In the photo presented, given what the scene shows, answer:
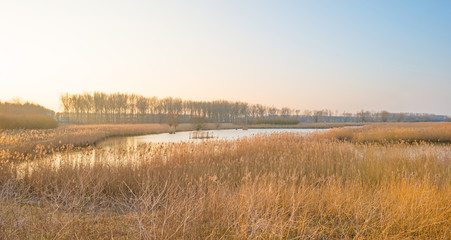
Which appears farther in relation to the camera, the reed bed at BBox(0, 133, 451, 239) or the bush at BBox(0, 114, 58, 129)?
the bush at BBox(0, 114, 58, 129)

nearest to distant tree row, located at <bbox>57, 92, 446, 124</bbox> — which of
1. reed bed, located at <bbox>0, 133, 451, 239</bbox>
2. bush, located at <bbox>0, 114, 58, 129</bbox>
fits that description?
bush, located at <bbox>0, 114, 58, 129</bbox>

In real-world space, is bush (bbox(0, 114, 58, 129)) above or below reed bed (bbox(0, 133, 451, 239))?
above

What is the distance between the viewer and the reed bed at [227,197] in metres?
2.68

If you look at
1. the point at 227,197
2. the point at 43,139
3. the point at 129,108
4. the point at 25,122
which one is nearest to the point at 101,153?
the point at 227,197

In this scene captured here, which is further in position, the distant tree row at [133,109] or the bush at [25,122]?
the distant tree row at [133,109]

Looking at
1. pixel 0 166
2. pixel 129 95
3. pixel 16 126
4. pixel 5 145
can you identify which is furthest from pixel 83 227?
pixel 129 95

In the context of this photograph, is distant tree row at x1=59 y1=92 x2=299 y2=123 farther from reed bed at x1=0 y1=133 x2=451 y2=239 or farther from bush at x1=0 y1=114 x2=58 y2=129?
reed bed at x1=0 y1=133 x2=451 y2=239

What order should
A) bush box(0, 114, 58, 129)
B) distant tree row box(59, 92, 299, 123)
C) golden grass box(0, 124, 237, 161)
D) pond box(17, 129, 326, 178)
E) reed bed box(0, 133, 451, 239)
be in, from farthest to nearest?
distant tree row box(59, 92, 299, 123), bush box(0, 114, 58, 129), golden grass box(0, 124, 237, 161), pond box(17, 129, 326, 178), reed bed box(0, 133, 451, 239)

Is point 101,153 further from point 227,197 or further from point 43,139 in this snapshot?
Answer: point 43,139

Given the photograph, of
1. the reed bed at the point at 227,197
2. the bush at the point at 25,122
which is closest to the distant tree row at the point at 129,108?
the bush at the point at 25,122

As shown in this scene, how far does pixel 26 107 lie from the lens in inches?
2047

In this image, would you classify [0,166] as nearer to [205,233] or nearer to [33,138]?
[205,233]

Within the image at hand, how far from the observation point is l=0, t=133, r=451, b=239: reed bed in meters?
2.68

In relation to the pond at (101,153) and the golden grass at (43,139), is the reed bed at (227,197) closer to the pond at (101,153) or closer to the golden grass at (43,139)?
the pond at (101,153)
